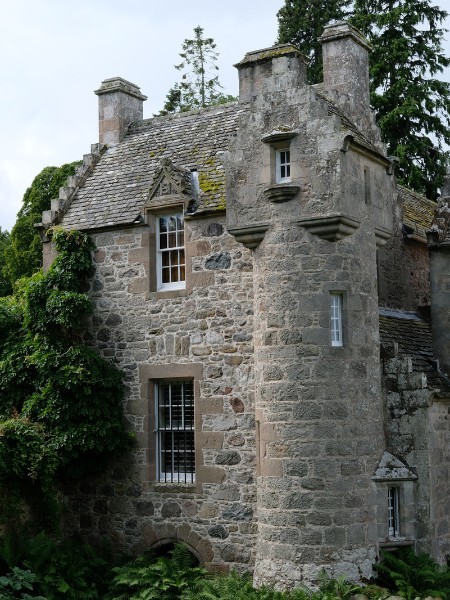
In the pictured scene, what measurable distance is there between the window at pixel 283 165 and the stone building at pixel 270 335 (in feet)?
0.12

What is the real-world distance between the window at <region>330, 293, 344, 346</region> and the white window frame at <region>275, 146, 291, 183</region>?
209cm

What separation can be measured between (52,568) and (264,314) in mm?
5613

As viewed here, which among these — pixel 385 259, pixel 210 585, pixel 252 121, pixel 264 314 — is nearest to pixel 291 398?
pixel 264 314

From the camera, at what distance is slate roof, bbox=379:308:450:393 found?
55.4ft

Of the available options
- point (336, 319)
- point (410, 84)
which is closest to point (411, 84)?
point (410, 84)

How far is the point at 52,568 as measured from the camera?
50.7ft

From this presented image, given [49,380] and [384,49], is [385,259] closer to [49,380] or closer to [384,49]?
[49,380]

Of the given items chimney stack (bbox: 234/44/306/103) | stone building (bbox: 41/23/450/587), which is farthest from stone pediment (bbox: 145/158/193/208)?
chimney stack (bbox: 234/44/306/103)

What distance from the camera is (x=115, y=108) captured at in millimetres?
20672

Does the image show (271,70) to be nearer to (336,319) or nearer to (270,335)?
(336,319)

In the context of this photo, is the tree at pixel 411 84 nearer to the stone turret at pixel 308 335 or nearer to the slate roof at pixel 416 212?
the slate roof at pixel 416 212

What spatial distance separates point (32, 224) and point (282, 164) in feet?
64.7

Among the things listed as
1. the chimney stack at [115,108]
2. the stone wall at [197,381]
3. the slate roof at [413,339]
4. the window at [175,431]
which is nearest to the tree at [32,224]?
the chimney stack at [115,108]

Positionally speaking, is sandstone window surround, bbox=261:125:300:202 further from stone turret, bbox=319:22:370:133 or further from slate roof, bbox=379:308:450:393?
slate roof, bbox=379:308:450:393
